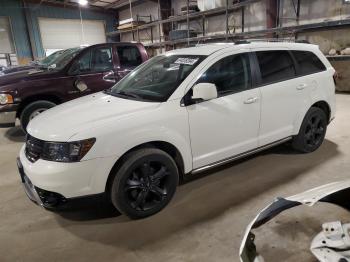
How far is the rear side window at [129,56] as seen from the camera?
5734 millimetres

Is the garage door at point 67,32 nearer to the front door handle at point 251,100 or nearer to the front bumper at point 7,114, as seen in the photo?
the front bumper at point 7,114

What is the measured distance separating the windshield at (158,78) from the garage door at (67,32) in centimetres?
1491

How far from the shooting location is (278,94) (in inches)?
126

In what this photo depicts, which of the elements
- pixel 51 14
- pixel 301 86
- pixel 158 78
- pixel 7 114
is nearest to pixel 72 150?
pixel 158 78

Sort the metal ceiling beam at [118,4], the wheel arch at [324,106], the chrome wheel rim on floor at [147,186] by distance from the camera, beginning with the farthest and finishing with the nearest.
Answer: the metal ceiling beam at [118,4] < the wheel arch at [324,106] < the chrome wheel rim on floor at [147,186]

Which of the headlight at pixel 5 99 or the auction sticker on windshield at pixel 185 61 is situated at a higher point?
the auction sticker on windshield at pixel 185 61

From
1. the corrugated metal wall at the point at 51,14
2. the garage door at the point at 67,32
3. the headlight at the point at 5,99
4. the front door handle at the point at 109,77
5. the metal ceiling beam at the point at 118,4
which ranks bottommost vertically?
the headlight at the point at 5,99

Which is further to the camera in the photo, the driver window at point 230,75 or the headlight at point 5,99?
the headlight at point 5,99

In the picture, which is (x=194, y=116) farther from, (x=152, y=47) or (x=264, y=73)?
(x=152, y=47)

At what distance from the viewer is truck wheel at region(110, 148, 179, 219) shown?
2.33 meters

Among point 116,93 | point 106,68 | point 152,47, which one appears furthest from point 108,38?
point 116,93

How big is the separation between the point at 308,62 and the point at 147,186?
2.55m

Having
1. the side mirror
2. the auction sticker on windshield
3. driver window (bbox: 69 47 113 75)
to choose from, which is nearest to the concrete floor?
the side mirror

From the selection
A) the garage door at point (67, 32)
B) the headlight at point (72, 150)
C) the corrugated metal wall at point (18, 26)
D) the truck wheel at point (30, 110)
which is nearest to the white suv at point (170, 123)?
the headlight at point (72, 150)
